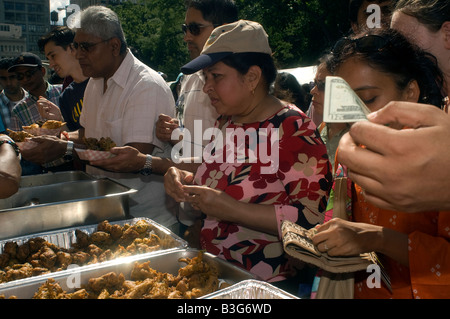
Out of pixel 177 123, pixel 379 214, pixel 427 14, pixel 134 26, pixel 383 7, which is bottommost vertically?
pixel 379 214

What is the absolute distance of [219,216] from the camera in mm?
1821

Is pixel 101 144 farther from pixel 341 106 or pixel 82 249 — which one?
pixel 341 106

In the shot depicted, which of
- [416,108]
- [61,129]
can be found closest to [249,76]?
[416,108]

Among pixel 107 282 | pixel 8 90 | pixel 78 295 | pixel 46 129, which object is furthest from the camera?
pixel 8 90

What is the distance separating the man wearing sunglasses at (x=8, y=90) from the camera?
208 inches

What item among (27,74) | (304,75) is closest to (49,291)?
(27,74)

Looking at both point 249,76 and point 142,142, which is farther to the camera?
point 142,142

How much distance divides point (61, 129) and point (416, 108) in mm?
3442

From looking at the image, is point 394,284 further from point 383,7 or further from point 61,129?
point 61,129

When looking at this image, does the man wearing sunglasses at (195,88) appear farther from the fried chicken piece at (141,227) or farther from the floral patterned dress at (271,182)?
the floral patterned dress at (271,182)

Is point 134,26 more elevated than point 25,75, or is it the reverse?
point 134,26

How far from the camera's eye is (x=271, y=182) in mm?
1890

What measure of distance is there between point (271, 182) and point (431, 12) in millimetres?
1021

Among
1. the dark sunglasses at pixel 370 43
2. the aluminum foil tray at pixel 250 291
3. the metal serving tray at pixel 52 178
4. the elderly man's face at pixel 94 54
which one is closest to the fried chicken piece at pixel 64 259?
the aluminum foil tray at pixel 250 291
